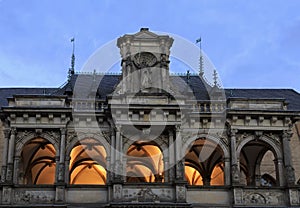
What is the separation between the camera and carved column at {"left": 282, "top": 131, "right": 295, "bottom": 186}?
29.3 metres

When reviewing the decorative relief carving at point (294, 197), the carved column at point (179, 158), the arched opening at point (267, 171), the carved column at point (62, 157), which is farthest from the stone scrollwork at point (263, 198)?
the carved column at point (62, 157)

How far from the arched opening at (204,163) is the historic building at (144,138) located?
0.15 metres

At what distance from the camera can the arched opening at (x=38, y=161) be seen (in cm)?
3145

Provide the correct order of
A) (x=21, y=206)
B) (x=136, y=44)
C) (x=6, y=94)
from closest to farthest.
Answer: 1. (x=21, y=206)
2. (x=136, y=44)
3. (x=6, y=94)

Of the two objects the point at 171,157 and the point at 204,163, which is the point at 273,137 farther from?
the point at 171,157

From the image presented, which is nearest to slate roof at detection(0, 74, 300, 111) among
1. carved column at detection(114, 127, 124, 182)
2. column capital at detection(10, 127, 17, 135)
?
carved column at detection(114, 127, 124, 182)

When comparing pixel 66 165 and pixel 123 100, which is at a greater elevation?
pixel 123 100

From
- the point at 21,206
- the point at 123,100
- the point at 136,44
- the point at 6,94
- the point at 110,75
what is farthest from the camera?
the point at 6,94

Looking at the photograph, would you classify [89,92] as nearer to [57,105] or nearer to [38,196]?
[57,105]

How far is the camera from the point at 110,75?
36.9 meters

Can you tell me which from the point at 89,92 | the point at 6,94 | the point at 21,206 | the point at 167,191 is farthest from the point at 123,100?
the point at 6,94

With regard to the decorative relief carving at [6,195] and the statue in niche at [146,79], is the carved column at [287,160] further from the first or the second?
the decorative relief carving at [6,195]

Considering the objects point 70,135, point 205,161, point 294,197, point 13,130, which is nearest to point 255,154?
point 205,161

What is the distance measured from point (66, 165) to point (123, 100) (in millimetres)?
4563
